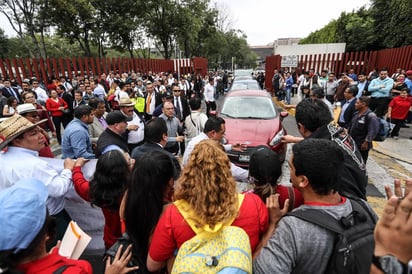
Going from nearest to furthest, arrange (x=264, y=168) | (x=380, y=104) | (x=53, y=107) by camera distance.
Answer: (x=264, y=168)
(x=53, y=107)
(x=380, y=104)

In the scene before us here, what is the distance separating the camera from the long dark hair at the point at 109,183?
1.79 m

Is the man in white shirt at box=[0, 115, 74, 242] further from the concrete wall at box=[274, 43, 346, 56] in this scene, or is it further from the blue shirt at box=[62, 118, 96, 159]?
the concrete wall at box=[274, 43, 346, 56]

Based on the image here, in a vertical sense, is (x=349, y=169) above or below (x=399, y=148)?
above

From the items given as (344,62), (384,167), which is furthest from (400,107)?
(344,62)

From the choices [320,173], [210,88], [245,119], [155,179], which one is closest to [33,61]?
[210,88]

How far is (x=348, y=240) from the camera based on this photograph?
1.06m

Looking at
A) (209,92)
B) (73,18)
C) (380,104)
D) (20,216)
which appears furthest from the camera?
(73,18)

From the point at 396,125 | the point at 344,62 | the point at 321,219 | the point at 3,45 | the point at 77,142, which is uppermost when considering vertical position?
the point at 3,45

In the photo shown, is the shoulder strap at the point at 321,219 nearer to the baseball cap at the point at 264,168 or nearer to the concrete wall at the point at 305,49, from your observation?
the baseball cap at the point at 264,168

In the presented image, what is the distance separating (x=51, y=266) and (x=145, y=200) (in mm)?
527

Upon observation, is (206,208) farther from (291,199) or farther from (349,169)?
(349,169)

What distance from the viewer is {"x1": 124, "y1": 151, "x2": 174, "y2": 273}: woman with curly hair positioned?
1422 mm

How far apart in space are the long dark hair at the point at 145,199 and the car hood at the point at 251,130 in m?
3.09

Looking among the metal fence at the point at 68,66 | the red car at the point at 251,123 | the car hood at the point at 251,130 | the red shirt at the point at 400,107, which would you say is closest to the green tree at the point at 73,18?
the metal fence at the point at 68,66
